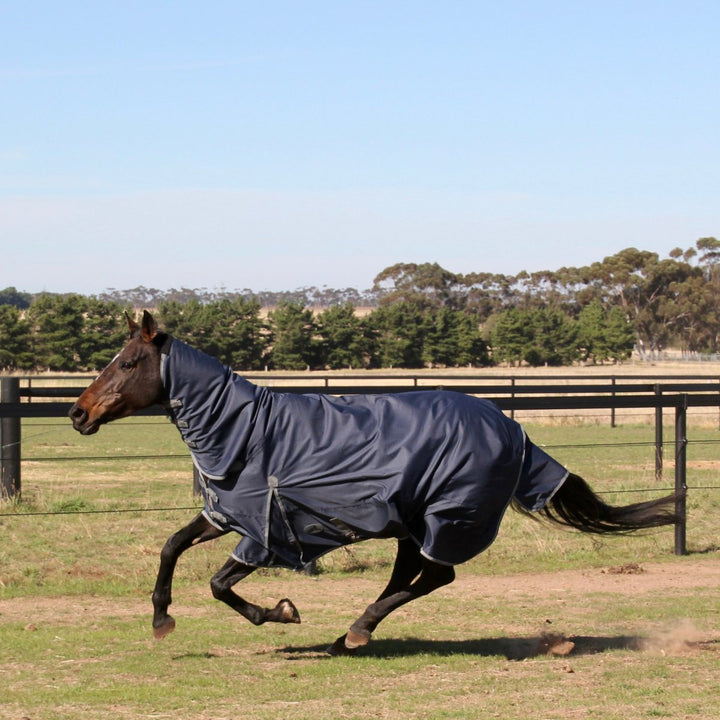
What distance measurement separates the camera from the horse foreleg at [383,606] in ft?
19.7

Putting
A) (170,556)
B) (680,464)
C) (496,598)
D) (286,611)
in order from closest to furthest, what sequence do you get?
(170,556), (286,611), (496,598), (680,464)

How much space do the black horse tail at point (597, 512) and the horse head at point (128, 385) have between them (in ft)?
8.18

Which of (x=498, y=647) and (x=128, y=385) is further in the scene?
(x=498, y=647)

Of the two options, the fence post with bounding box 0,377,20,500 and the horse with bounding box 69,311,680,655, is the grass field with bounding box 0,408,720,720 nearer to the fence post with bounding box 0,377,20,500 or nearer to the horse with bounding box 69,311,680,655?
the fence post with bounding box 0,377,20,500

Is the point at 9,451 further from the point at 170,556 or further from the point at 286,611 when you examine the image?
the point at 286,611

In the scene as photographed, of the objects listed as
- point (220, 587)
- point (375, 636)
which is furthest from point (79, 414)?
point (375, 636)

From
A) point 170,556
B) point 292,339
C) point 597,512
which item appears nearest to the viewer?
point 170,556

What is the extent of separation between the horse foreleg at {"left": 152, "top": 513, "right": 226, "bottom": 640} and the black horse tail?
2.05 meters

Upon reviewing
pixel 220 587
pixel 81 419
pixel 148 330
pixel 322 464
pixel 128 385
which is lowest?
pixel 220 587

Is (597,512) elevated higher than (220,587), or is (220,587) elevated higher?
(597,512)

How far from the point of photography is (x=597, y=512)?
21.5 feet

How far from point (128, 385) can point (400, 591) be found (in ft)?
6.60

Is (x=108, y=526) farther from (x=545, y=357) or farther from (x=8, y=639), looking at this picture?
(x=545, y=357)

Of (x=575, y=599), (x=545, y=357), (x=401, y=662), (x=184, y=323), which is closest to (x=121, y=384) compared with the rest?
(x=401, y=662)
